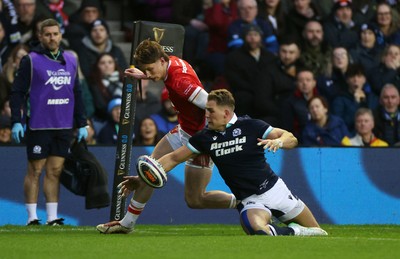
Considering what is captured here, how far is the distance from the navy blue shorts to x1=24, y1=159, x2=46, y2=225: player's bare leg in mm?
91

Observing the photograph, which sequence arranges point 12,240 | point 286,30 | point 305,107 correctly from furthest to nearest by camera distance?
point 286,30
point 305,107
point 12,240

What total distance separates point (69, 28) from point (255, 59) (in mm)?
2772

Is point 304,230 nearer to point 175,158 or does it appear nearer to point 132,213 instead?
point 175,158

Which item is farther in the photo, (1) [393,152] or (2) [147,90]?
(2) [147,90]

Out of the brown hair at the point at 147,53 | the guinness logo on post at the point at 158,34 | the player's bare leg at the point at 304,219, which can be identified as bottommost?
the player's bare leg at the point at 304,219

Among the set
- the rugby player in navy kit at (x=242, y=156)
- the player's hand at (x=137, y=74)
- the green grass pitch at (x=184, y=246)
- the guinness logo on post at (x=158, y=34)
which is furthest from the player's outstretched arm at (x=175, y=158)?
the guinness logo on post at (x=158, y=34)

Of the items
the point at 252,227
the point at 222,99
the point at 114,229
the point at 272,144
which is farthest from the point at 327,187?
the point at 272,144

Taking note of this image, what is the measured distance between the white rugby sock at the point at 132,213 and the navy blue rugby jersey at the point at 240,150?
94 cm

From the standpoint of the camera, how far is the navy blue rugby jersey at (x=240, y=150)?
11.3m

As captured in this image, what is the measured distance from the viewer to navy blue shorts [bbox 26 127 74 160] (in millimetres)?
13695

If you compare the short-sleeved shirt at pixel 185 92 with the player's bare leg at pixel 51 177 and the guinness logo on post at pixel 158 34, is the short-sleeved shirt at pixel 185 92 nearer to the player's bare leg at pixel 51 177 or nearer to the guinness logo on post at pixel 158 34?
the guinness logo on post at pixel 158 34

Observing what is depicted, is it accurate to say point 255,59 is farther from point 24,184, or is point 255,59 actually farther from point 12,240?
point 12,240

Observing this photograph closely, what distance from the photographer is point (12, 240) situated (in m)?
11.0

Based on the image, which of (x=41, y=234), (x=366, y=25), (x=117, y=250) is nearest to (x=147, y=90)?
(x=366, y=25)
